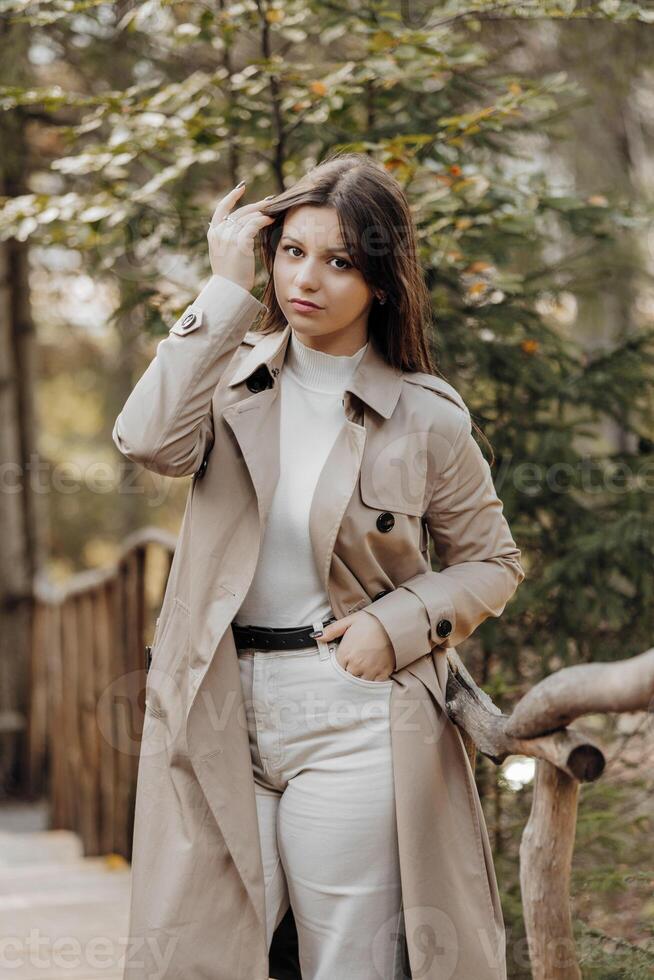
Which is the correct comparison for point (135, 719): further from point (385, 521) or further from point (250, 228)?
point (250, 228)

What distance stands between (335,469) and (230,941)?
0.80m

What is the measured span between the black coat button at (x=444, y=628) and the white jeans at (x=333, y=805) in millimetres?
130

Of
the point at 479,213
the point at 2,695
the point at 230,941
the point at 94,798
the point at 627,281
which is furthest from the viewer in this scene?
the point at 2,695

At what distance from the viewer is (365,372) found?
6.76 feet

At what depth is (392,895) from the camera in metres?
1.97

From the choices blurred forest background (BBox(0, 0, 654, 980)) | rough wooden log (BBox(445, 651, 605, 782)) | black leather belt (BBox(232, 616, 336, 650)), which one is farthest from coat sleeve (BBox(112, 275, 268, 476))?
blurred forest background (BBox(0, 0, 654, 980))

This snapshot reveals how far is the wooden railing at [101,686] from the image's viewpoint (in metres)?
4.88

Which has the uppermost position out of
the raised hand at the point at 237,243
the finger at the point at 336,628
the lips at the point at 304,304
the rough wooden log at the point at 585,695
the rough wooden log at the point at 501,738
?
the raised hand at the point at 237,243

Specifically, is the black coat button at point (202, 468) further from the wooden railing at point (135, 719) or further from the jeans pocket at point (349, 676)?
the wooden railing at point (135, 719)

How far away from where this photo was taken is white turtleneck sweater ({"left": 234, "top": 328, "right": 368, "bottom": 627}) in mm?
1991

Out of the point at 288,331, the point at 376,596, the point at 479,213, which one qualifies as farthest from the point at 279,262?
A: the point at 479,213

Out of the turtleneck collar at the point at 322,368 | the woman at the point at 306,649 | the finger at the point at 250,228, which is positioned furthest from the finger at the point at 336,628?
the finger at the point at 250,228

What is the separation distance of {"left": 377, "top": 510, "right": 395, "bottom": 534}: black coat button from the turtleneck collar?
0.24 metres

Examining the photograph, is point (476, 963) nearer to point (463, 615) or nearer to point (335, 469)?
point (463, 615)
